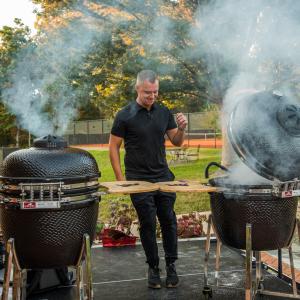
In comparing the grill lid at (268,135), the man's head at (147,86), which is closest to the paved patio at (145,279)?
the grill lid at (268,135)

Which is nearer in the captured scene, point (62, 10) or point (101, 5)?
point (101, 5)

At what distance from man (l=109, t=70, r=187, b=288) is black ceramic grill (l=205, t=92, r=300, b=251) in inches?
22.8

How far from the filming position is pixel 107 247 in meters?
5.07

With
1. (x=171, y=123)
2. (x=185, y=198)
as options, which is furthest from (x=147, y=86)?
(x=185, y=198)

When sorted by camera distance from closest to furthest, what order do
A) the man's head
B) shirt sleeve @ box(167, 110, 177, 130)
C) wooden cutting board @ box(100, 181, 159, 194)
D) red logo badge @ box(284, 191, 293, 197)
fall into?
wooden cutting board @ box(100, 181, 159, 194) < red logo badge @ box(284, 191, 293, 197) < the man's head < shirt sleeve @ box(167, 110, 177, 130)

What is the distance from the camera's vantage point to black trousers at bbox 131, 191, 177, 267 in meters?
3.78

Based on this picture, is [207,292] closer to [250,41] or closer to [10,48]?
[10,48]

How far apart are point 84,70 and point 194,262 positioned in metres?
4.97

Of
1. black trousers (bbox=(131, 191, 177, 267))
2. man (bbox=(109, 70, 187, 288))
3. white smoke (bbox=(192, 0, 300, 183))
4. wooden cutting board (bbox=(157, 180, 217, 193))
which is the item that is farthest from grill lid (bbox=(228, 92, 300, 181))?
white smoke (bbox=(192, 0, 300, 183))

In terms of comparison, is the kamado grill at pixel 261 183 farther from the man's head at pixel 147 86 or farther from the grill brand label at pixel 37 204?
the grill brand label at pixel 37 204

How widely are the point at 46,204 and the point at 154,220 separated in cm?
132

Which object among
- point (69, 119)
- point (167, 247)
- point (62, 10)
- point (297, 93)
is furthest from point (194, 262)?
point (62, 10)

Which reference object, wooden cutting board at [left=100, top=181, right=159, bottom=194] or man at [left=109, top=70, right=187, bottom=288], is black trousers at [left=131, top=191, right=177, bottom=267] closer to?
man at [left=109, top=70, right=187, bottom=288]

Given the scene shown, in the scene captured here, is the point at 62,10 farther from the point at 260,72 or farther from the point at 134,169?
the point at 134,169
